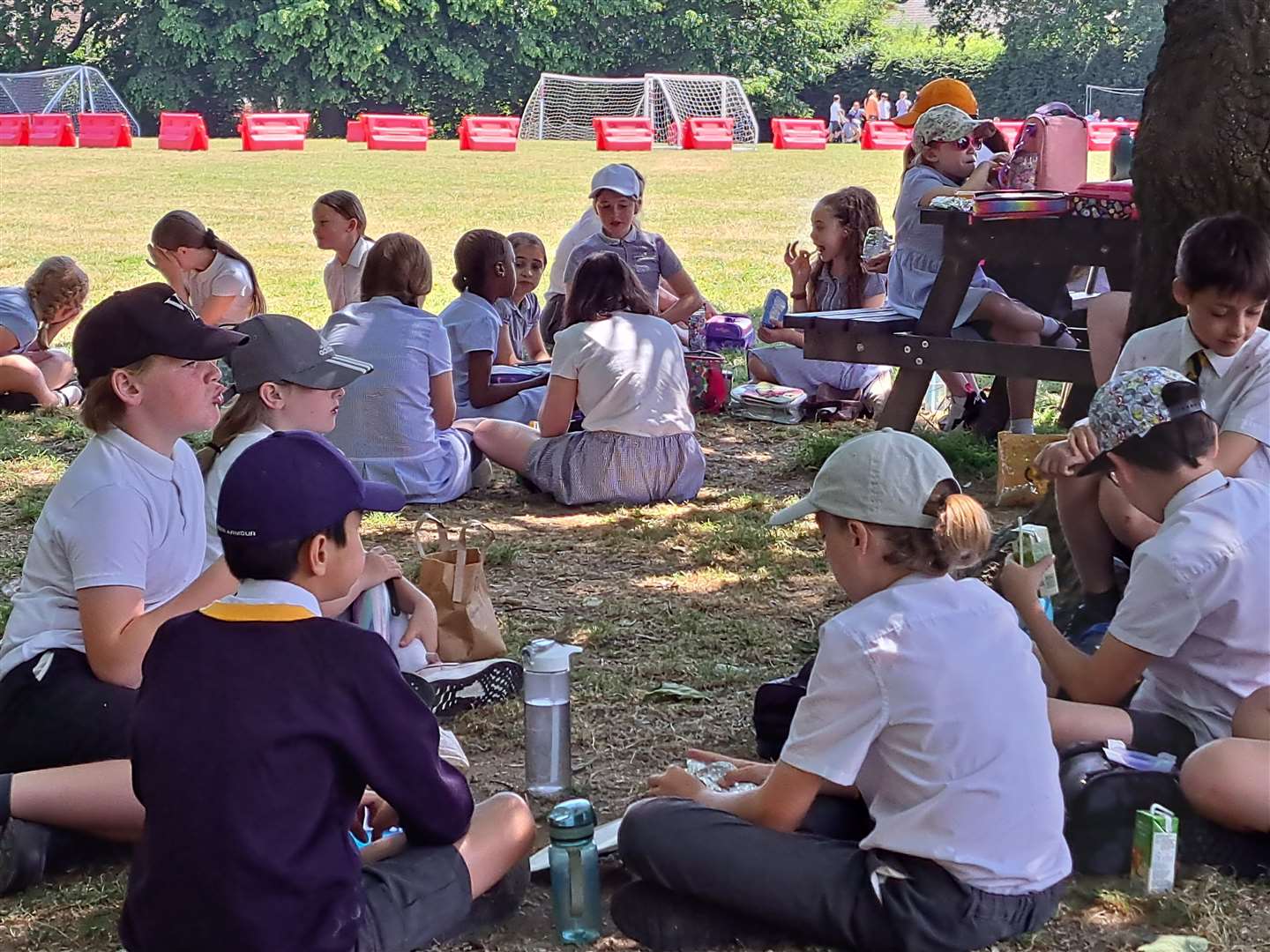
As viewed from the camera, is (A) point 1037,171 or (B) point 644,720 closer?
(B) point 644,720

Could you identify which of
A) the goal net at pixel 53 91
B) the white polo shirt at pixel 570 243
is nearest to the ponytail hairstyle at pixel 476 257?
the white polo shirt at pixel 570 243

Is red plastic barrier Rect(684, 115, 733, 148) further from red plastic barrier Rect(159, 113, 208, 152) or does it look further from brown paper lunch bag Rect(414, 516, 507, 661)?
brown paper lunch bag Rect(414, 516, 507, 661)

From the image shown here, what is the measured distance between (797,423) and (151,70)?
43602 millimetres

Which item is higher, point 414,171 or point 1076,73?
point 1076,73

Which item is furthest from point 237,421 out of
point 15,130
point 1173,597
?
point 15,130

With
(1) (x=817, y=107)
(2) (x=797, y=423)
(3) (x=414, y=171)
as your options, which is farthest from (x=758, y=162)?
(2) (x=797, y=423)

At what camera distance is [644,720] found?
169 inches

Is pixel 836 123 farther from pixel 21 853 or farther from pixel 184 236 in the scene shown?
pixel 21 853

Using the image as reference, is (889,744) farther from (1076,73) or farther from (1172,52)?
(1076,73)

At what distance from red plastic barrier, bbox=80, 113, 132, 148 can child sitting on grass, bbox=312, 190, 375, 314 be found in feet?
97.7

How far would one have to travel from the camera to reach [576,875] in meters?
3.08

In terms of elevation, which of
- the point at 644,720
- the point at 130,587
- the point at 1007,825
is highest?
the point at 130,587

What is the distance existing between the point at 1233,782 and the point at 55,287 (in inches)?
288

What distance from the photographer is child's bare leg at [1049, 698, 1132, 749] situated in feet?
10.9
